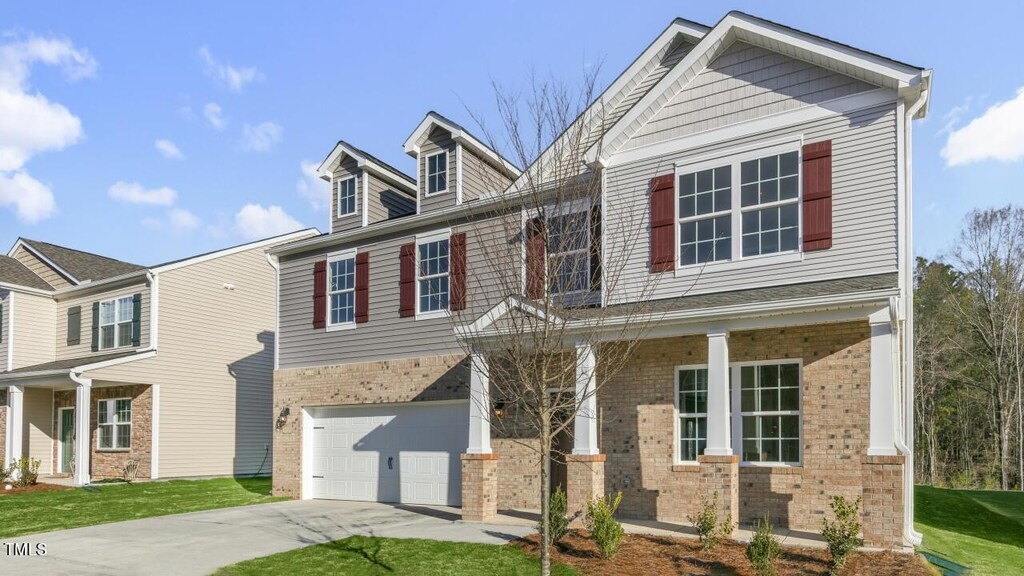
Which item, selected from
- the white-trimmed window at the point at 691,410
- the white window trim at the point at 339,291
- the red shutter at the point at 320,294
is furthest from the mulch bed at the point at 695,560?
the red shutter at the point at 320,294

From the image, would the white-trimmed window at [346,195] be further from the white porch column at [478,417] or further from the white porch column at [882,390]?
the white porch column at [882,390]

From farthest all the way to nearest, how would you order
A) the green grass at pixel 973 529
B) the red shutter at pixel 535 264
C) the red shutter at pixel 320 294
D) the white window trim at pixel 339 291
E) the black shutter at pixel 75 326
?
the black shutter at pixel 75 326, the red shutter at pixel 320 294, the white window trim at pixel 339 291, the green grass at pixel 973 529, the red shutter at pixel 535 264

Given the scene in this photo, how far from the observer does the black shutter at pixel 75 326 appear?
26359mm

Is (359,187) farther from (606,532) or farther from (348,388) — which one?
(606,532)

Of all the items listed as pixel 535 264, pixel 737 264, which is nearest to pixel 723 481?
pixel 737 264

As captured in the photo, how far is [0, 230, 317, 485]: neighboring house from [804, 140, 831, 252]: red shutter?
1821 cm

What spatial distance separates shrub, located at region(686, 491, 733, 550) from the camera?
10953 millimetres

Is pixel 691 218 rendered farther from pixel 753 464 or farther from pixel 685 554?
pixel 685 554

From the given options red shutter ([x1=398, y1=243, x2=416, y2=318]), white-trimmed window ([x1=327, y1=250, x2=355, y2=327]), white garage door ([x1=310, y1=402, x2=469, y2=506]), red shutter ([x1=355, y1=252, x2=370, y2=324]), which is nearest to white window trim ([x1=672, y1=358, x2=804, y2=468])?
white garage door ([x1=310, y1=402, x2=469, y2=506])

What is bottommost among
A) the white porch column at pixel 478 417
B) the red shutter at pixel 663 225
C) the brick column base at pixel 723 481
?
the brick column base at pixel 723 481

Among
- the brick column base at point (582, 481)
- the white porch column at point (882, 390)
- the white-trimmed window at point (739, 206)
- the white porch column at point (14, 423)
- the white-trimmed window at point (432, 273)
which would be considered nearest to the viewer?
the white porch column at point (882, 390)

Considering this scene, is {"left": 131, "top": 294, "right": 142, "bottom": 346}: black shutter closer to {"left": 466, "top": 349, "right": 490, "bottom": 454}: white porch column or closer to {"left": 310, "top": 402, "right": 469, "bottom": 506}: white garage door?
{"left": 310, "top": 402, "right": 469, "bottom": 506}: white garage door

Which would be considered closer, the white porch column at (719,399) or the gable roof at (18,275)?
the white porch column at (719,399)

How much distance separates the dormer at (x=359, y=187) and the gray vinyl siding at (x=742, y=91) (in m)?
7.26
